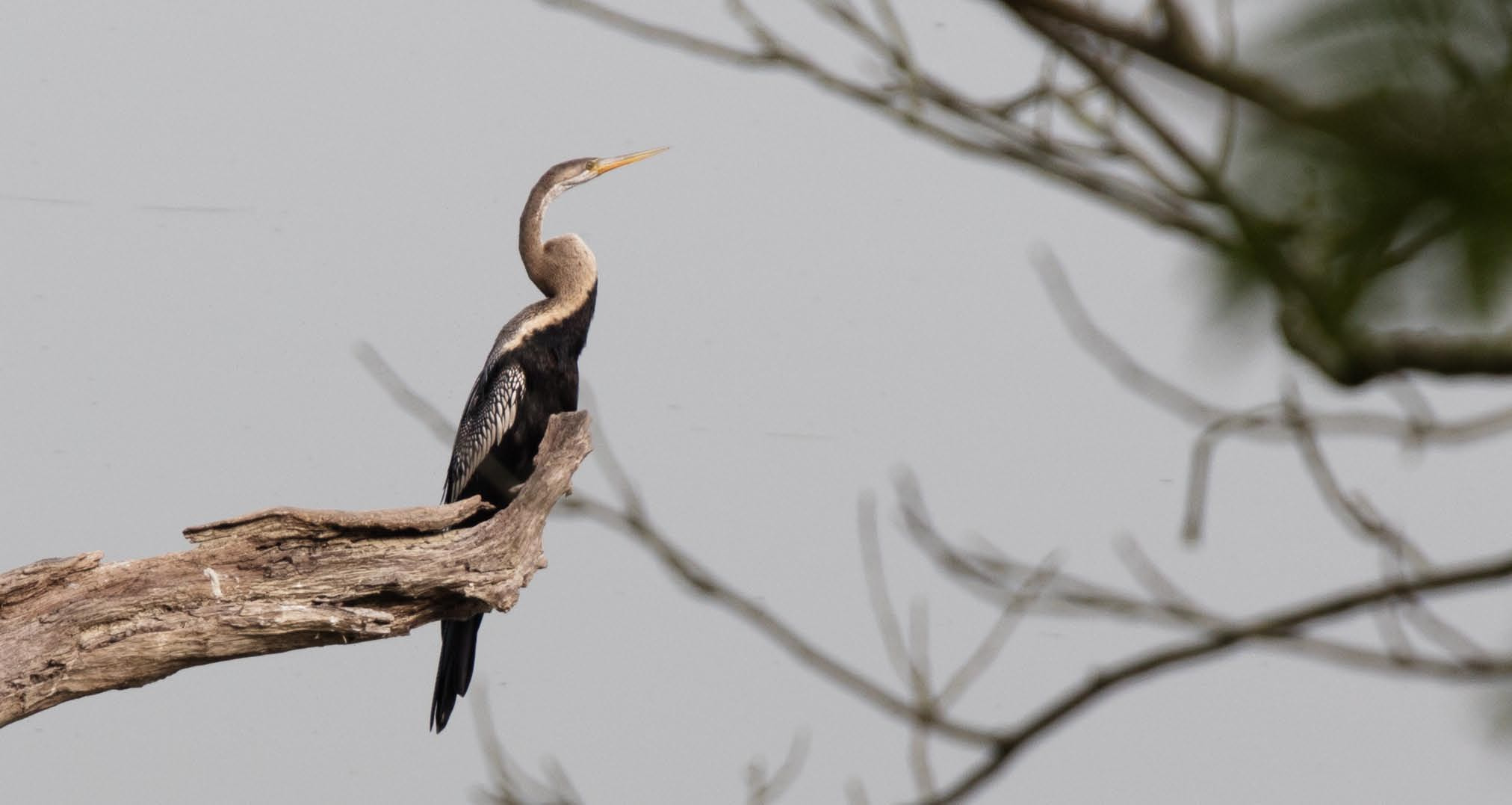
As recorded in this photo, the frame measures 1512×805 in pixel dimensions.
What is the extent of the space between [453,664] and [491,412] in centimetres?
63

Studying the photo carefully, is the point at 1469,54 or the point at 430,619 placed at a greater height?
the point at 1469,54

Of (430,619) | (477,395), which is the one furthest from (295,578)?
(477,395)

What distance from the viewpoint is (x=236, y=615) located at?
8.43 feet

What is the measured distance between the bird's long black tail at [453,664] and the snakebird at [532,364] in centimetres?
2

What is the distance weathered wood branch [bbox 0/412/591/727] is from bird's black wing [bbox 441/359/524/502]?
0.79 meters

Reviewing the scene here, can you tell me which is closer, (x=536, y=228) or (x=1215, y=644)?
(x=1215, y=644)

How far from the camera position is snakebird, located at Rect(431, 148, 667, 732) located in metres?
3.61

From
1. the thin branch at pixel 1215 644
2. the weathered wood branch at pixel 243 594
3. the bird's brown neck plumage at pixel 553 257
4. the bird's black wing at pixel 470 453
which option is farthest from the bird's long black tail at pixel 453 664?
the thin branch at pixel 1215 644

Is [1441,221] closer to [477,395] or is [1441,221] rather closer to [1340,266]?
[1340,266]

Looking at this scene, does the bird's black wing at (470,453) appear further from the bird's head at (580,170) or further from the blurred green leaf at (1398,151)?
the blurred green leaf at (1398,151)

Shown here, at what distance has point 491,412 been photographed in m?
3.60

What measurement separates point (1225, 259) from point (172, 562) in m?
2.38

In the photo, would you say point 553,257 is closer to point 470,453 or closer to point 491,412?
point 491,412

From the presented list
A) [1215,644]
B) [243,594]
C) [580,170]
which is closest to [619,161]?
[580,170]
